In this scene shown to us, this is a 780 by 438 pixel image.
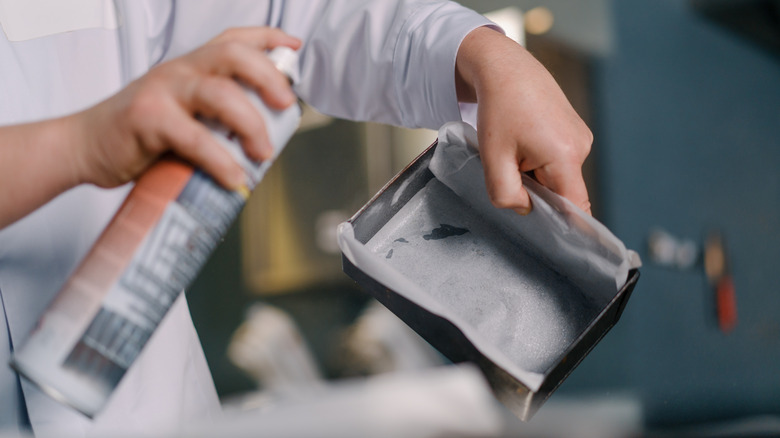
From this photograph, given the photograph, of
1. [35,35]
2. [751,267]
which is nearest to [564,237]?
[35,35]

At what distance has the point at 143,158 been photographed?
231 millimetres

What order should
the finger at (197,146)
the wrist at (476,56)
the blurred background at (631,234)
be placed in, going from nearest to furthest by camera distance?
1. the finger at (197,146)
2. the wrist at (476,56)
3. the blurred background at (631,234)

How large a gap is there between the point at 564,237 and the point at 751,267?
144cm

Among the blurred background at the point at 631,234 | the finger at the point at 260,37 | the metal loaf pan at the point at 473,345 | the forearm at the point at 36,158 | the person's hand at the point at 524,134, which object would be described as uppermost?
the finger at the point at 260,37

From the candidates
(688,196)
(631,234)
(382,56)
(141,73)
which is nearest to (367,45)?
(382,56)

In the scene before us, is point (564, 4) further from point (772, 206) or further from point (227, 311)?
point (227, 311)

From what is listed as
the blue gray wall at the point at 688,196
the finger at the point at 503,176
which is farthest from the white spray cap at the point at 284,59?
the blue gray wall at the point at 688,196

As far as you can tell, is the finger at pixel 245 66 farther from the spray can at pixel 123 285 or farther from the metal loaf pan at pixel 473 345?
the metal loaf pan at pixel 473 345

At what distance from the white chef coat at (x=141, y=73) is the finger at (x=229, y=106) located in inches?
6.5

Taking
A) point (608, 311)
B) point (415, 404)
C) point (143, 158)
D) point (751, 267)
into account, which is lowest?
point (751, 267)

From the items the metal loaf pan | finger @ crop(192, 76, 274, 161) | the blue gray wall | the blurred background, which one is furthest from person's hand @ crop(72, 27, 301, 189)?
the blue gray wall

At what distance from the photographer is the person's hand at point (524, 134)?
0.99ft

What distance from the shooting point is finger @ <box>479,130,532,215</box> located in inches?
11.8

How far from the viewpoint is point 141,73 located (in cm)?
42
